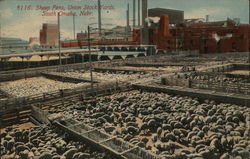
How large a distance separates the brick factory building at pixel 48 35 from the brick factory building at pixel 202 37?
229 ft

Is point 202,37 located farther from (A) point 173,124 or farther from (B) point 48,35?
(B) point 48,35

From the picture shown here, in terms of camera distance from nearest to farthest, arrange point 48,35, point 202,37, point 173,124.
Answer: point 173,124 → point 202,37 → point 48,35

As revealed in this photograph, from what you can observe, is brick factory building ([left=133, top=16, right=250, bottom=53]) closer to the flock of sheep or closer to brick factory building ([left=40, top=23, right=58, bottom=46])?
the flock of sheep

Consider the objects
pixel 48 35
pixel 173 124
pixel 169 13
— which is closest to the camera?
pixel 173 124

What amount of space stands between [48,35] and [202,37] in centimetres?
8697

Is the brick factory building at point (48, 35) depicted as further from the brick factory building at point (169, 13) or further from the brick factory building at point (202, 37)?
the brick factory building at point (202, 37)

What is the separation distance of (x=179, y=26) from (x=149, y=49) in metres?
14.1

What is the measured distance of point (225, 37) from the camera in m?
60.3

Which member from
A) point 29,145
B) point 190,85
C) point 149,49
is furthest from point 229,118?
point 149,49

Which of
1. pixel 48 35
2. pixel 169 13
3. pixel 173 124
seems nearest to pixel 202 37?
pixel 169 13

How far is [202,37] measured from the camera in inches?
2502

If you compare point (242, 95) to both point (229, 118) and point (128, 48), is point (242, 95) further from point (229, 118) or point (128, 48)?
point (128, 48)

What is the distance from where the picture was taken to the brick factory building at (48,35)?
123 meters

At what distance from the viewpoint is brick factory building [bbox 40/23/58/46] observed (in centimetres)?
12331
